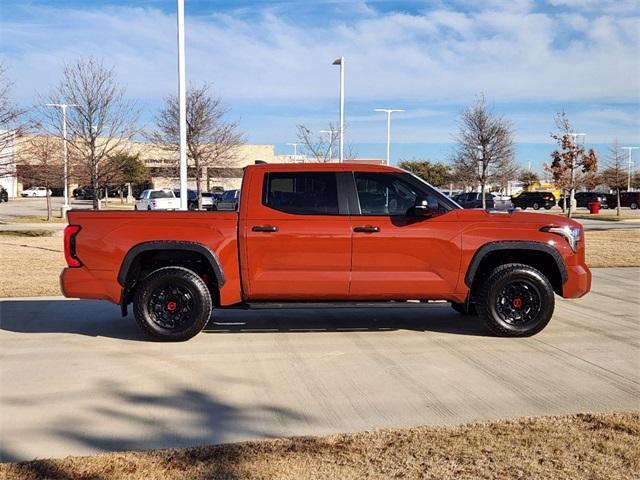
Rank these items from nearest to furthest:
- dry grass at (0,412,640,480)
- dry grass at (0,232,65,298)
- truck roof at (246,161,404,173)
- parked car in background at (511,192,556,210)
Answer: dry grass at (0,412,640,480), truck roof at (246,161,404,173), dry grass at (0,232,65,298), parked car in background at (511,192,556,210)

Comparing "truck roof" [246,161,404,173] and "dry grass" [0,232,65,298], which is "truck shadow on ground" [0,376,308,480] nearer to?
"truck roof" [246,161,404,173]

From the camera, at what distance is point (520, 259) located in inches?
279

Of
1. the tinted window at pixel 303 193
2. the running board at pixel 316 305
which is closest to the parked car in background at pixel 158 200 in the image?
the tinted window at pixel 303 193

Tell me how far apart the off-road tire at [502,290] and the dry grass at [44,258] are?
6.40 m

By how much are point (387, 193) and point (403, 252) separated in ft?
2.22

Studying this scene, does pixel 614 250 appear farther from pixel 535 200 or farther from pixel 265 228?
pixel 535 200

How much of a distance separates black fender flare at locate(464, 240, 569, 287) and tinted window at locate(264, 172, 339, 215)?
155cm

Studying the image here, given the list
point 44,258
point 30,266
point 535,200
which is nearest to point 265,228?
point 30,266

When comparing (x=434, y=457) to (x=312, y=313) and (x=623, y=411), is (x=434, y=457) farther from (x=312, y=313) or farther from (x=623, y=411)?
(x=312, y=313)

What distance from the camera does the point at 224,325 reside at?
759cm

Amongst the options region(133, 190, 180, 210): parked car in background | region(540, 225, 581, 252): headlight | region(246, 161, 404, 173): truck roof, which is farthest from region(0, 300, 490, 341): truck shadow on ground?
region(133, 190, 180, 210): parked car in background

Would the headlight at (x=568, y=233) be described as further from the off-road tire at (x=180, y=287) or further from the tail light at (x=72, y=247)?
the tail light at (x=72, y=247)

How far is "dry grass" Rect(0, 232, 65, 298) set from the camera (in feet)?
32.4

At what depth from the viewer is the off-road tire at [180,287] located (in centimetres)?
662
